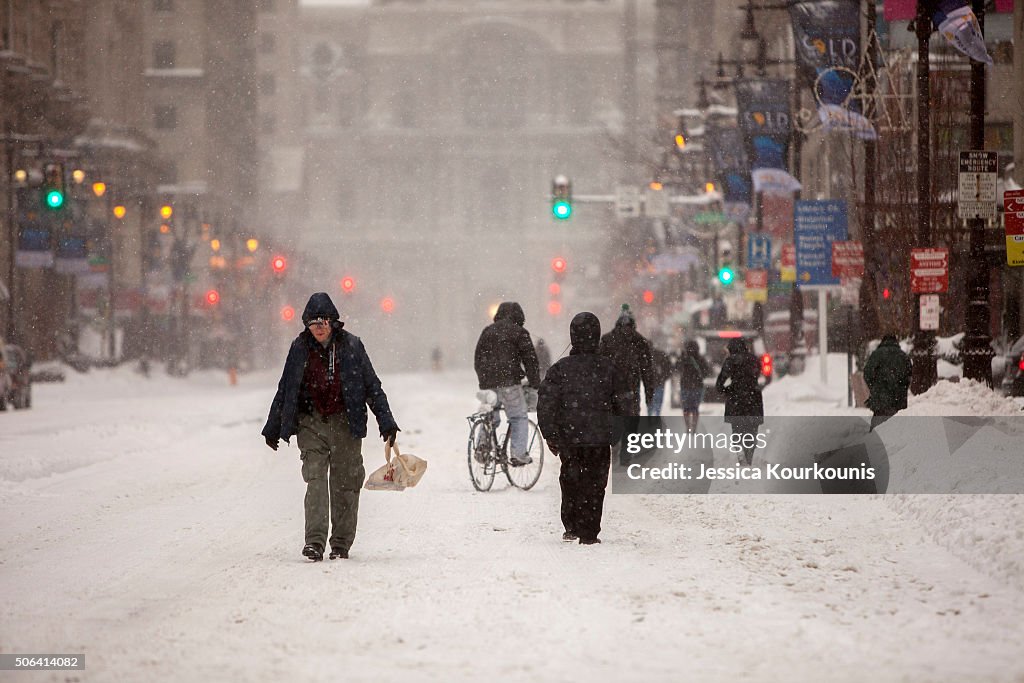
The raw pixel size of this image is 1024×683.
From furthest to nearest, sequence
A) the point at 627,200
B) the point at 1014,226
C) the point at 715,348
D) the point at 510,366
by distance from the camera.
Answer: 1. the point at 627,200
2. the point at 715,348
3. the point at 1014,226
4. the point at 510,366

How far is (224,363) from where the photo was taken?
7250 cm

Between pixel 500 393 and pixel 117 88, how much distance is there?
8085cm

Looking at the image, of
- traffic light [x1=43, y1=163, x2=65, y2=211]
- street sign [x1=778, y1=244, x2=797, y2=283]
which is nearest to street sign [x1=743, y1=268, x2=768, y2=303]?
street sign [x1=778, y1=244, x2=797, y2=283]

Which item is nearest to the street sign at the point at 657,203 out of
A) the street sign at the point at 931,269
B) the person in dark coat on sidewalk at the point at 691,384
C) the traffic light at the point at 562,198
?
the traffic light at the point at 562,198

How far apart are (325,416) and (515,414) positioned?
5297mm

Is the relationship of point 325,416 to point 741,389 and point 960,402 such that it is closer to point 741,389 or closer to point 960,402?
point 741,389

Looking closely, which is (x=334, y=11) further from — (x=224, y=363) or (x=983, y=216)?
(x=983, y=216)

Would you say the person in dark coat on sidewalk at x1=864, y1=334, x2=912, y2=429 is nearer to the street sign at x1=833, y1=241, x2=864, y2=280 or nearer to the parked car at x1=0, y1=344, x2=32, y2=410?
the street sign at x1=833, y1=241, x2=864, y2=280

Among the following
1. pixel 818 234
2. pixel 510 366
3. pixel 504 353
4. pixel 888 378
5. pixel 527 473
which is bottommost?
pixel 527 473

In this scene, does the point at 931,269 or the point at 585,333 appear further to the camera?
the point at 931,269

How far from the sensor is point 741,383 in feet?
57.6

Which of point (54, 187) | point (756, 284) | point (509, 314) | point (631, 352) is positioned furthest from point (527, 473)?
point (756, 284)

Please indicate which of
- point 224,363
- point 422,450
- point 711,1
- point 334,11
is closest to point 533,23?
point 334,11

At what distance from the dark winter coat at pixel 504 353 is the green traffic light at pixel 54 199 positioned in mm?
18460
